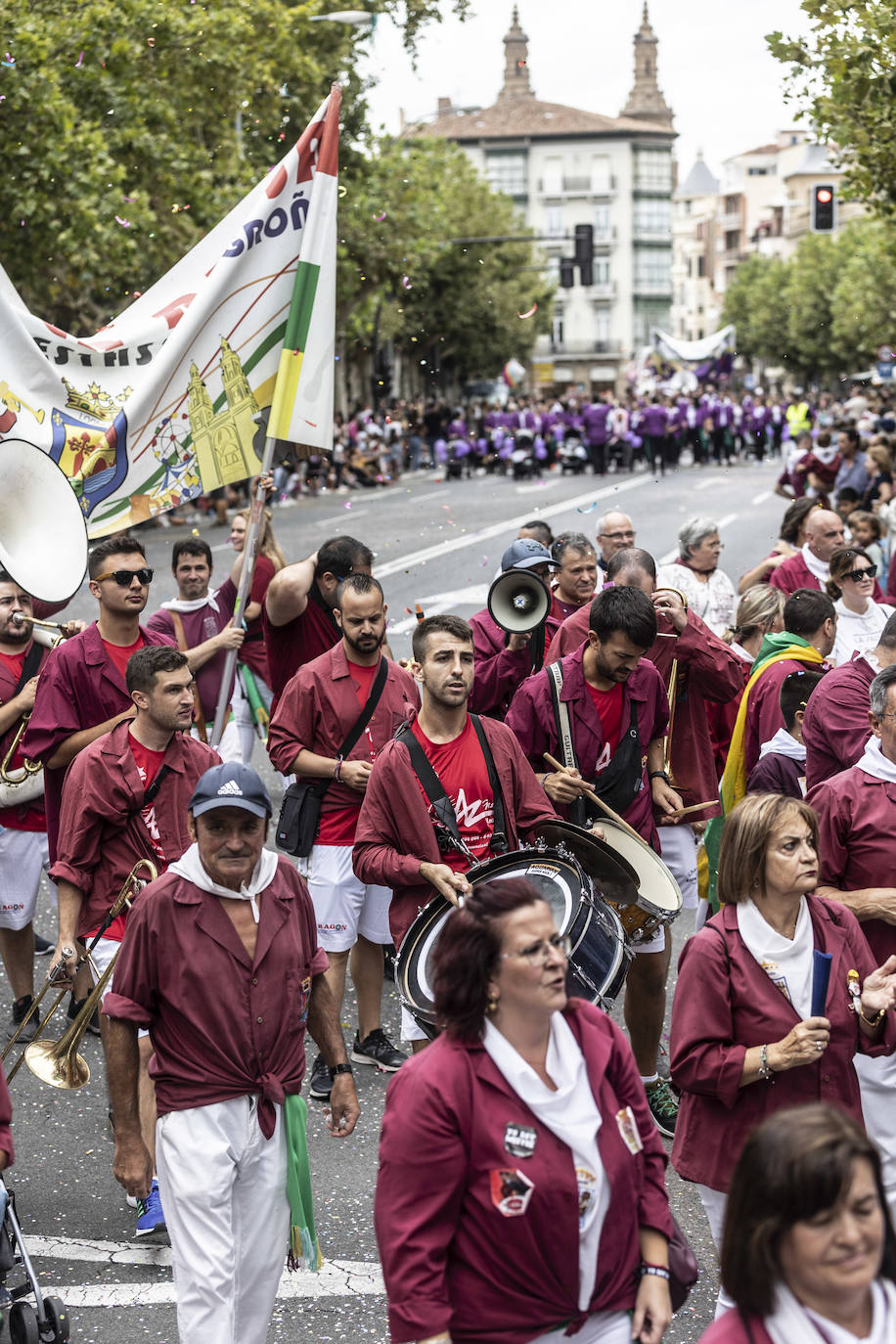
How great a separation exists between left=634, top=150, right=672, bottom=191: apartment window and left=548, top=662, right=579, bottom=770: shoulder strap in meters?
118

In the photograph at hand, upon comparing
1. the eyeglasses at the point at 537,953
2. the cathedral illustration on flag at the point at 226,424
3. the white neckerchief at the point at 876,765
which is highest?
the cathedral illustration on flag at the point at 226,424

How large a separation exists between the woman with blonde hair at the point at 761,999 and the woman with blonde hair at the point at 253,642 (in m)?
5.32

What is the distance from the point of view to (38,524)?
22.4ft

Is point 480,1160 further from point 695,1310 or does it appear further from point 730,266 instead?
point 730,266

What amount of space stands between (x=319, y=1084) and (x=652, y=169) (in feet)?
392

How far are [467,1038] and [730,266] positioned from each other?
16012 centimetres

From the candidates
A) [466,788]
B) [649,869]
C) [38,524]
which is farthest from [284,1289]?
[38,524]

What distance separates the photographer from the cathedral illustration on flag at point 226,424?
778 centimetres

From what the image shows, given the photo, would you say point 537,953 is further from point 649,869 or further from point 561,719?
point 561,719

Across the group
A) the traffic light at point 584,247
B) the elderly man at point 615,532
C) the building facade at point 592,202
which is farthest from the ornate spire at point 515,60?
the elderly man at point 615,532

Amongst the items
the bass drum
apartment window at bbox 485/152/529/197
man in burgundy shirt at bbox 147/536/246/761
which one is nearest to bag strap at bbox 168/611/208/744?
man in burgundy shirt at bbox 147/536/246/761

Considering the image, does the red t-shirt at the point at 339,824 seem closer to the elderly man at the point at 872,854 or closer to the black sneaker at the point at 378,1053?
the black sneaker at the point at 378,1053

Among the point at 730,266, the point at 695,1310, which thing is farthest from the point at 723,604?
the point at 730,266

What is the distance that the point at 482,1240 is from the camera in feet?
10.9
